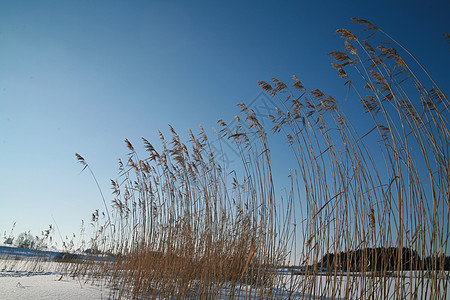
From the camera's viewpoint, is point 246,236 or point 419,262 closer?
point 419,262

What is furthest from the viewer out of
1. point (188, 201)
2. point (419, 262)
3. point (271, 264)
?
point (188, 201)

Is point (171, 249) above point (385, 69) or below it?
below

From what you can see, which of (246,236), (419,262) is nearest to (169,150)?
(246,236)

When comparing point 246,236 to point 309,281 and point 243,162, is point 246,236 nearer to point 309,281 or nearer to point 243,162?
point 243,162

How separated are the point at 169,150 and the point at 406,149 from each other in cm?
219

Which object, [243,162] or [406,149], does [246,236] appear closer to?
[243,162]

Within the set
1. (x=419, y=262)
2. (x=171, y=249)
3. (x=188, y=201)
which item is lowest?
(x=171, y=249)

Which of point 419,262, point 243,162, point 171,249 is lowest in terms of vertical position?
point 171,249

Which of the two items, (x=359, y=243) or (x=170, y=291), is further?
(x=170, y=291)

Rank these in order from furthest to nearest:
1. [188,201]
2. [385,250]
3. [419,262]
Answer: [188,201] → [385,250] → [419,262]

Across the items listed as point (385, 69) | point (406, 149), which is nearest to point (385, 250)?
A: point (406, 149)

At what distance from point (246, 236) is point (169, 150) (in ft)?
4.48

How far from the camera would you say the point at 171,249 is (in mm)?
2387

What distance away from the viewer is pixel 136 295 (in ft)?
7.45
